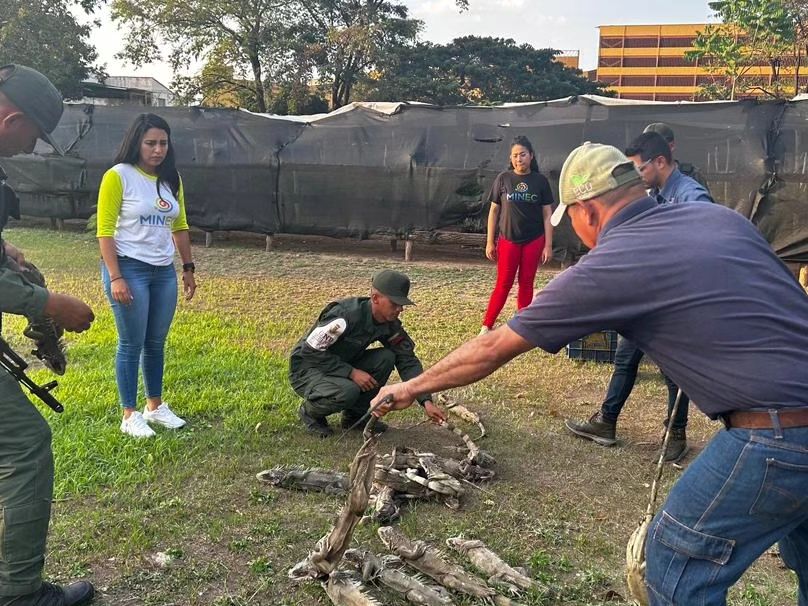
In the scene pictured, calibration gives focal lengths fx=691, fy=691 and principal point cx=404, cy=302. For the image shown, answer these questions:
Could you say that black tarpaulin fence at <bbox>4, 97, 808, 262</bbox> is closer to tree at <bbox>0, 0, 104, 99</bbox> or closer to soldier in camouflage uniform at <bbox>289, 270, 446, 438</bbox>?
soldier in camouflage uniform at <bbox>289, 270, 446, 438</bbox>

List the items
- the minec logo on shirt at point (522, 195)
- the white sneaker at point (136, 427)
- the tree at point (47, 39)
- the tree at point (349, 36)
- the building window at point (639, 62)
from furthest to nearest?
the building window at point (639, 62) → the tree at point (349, 36) → the tree at point (47, 39) → the minec logo on shirt at point (522, 195) → the white sneaker at point (136, 427)

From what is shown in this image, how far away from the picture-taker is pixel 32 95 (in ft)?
7.65

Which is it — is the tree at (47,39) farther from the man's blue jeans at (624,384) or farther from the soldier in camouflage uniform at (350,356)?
the man's blue jeans at (624,384)

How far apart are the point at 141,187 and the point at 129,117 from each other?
9524mm

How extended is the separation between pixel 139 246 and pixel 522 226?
3440mm

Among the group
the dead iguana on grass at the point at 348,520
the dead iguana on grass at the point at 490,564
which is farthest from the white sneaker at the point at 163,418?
the dead iguana on grass at the point at 490,564

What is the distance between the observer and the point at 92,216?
1255 centimetres

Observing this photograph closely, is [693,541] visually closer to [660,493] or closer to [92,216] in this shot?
[660,493]

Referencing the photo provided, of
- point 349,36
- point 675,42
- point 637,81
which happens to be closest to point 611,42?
point 637,81

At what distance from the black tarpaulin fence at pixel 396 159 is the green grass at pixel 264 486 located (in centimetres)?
461

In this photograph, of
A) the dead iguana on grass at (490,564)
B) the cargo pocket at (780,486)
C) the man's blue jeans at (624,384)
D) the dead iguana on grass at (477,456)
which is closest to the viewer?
the cargo pocket at (780,486)

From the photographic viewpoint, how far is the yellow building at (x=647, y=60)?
53.8 metres

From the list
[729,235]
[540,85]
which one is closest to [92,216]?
[729,235]

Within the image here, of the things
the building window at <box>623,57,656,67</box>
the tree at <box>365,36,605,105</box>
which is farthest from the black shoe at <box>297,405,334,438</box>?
the building window at <box>623,57,656,67</box>
